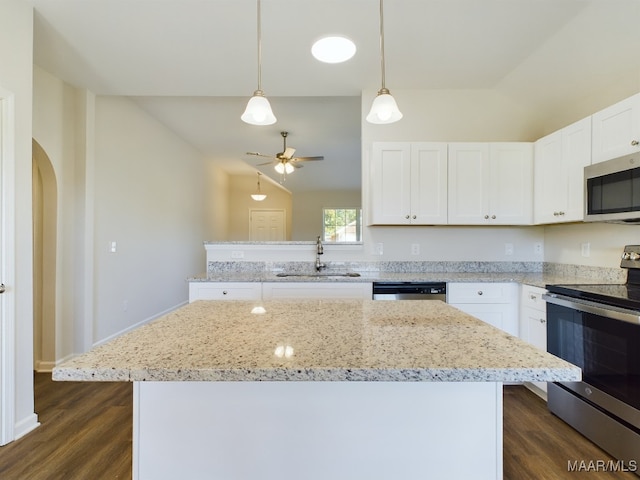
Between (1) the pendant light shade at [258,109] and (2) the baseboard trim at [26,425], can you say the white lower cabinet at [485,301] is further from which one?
(2) the baseboard trim at [26,425]

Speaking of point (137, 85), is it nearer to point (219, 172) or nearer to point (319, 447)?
point (319, 447)

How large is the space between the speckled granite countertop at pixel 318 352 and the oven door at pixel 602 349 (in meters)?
1.12

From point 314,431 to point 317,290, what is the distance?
1.78m

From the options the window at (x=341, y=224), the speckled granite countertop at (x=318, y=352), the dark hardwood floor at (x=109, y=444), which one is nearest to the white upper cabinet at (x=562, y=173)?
the dark hardwood floor at (x=109, y=444)

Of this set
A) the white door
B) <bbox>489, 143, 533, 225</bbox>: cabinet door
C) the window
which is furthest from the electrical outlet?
the white door

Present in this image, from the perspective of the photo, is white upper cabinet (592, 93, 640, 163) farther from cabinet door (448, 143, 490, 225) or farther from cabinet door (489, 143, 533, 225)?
cabinet door (448, 143, 490, 225)

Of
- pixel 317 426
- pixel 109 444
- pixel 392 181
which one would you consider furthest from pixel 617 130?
pixel 109 444

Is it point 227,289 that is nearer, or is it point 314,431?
point 314,431

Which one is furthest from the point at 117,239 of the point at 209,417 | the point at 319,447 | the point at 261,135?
the point at 319,447

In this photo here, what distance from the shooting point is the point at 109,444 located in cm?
Answer: 194

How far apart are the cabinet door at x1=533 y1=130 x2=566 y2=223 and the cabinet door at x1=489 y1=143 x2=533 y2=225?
0.18 ft

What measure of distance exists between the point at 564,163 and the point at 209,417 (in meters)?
2.97

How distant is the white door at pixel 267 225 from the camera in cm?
854

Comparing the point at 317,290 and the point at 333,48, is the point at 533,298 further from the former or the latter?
the point at 333,48
